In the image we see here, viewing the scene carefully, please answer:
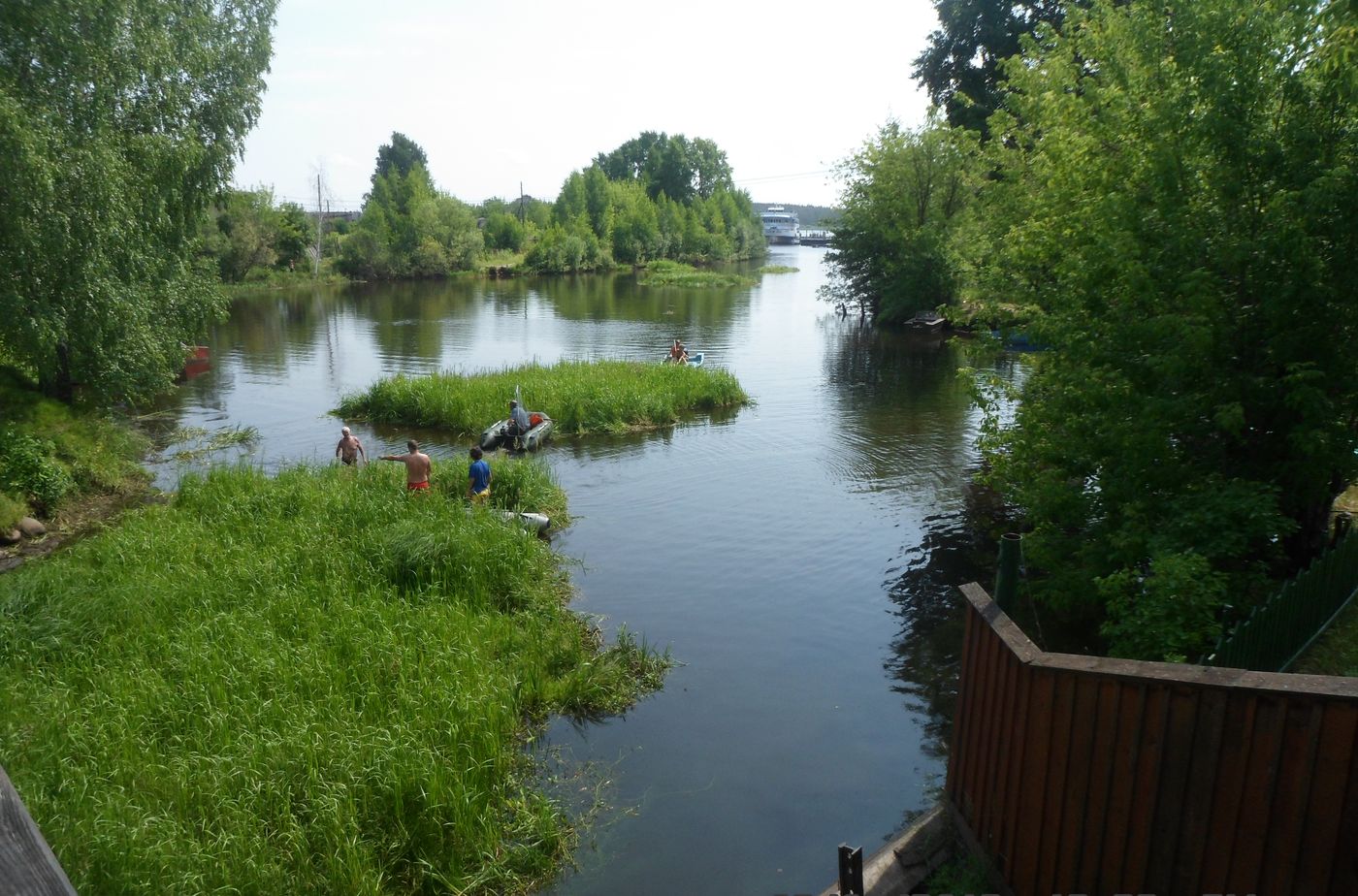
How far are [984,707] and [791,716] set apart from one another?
4.00 m

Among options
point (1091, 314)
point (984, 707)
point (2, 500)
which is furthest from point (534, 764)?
point (2, 500)

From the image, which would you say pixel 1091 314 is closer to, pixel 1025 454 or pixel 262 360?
pixel 1025 454

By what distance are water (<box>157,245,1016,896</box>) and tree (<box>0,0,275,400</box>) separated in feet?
10.5

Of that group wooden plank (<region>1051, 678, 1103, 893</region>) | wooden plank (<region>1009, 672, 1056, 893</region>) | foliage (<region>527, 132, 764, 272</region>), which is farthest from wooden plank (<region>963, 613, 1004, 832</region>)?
foliage (<region>527, 132, 764, 272</region>)

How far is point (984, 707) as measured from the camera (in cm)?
653

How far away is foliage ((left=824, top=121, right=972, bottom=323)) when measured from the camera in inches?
1820

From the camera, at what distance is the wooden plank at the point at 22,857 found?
114cm

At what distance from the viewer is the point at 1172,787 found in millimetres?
5070

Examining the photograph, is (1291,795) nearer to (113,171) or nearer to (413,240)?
(113,171)

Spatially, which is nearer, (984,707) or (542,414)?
(984,707)

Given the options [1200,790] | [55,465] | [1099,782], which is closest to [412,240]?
[55,465]

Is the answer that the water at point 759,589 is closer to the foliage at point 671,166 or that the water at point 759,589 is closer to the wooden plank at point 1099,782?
the wooden plank at point 1099,782

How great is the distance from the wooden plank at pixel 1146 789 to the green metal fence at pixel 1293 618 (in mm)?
1360

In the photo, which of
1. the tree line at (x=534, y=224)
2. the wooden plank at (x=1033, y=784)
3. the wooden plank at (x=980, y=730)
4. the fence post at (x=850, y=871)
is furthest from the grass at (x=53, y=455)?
the tree line at (x=534, y=224)
